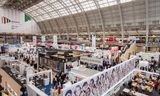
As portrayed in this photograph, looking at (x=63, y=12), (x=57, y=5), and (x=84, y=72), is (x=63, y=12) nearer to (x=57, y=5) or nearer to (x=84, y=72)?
(x=57, y=5)

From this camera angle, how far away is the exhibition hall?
9391 millimetres

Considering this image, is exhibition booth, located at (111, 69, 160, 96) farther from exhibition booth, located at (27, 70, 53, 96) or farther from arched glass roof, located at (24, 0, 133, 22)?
arched glass roof, located at (24, 0, 133, 22)

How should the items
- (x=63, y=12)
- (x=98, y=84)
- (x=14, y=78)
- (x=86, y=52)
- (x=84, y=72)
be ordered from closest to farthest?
(x=98, y=84)
(x=14, y=78)
(x=84, y=72)
(x=86, y=52)
(x=63, y=12)

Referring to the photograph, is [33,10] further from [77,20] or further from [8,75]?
[8,75]

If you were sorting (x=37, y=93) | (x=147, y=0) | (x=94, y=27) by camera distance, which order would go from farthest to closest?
1. (x=94, y=27)
2. (x=147, y=0)
3. (x=37, y=93)

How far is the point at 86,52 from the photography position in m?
22.0

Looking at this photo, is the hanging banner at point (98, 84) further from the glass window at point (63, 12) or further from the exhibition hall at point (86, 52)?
the glass window at point (63, 12)

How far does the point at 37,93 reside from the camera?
6.79m

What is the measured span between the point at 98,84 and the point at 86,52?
14.2 m

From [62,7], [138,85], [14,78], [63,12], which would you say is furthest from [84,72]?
[63,12]

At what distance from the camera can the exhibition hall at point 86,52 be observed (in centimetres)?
939

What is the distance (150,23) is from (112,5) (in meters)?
8.13

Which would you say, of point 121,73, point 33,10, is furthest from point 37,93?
point 33,10

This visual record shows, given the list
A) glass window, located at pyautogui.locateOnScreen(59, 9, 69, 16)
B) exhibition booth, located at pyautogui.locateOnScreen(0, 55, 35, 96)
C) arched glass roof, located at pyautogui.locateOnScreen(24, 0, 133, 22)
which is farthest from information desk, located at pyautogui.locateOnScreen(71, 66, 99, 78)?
glass window, located at pyautogui.locateOnScreen(59, 9, 69, 16)
